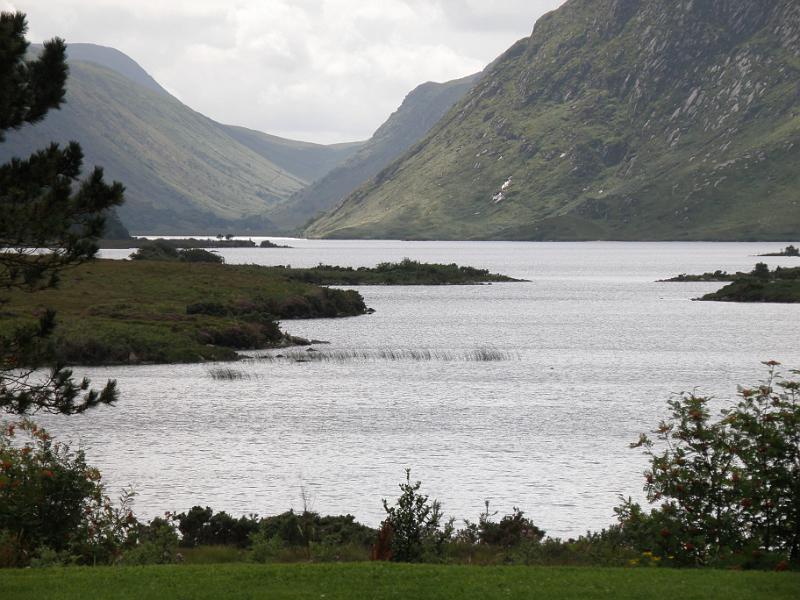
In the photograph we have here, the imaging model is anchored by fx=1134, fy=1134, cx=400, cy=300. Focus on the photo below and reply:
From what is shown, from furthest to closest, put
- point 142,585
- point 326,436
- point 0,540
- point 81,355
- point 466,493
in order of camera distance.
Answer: point 81,355 < point 326,436 < point 466,493 < point 0,540 < point 142,585

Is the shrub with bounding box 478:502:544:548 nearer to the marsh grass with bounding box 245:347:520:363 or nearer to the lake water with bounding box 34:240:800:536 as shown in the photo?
the lake water with bounding box 34:240:800:536

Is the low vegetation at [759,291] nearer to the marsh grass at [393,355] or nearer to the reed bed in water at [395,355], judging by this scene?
the marsh grass at [393,355]

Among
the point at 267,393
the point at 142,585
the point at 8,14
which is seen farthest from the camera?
the point at 267,393

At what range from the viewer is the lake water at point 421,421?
46906 mm

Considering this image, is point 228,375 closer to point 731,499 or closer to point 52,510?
point 52,510

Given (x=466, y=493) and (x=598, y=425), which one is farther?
(x=598, y=425)

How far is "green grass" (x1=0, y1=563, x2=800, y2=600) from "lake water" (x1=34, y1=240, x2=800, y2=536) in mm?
15625

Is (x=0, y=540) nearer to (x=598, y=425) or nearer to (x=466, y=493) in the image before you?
(x=466, y=493)

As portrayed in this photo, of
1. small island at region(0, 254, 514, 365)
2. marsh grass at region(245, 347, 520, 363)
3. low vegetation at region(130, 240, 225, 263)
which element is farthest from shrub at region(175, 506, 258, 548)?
low vegetation at region(130, 240, 225, 263)

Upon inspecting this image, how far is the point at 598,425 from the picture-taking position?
65500 millimetres

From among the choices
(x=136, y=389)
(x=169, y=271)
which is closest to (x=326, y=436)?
(x=136, y=389)

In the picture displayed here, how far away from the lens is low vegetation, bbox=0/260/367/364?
92.2m

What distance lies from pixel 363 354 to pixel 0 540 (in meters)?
73.0

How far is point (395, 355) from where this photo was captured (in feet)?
333
